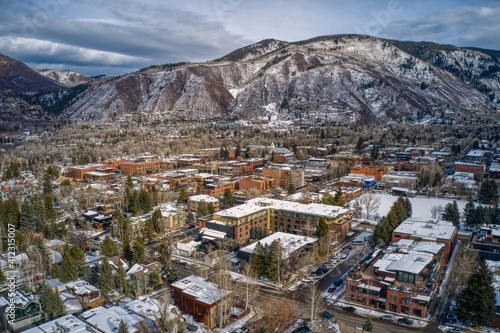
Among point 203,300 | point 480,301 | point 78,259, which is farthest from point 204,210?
point 480,301

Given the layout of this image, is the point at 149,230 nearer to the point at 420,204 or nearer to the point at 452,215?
the point at 452,215

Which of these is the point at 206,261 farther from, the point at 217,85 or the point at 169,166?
the point at 217,85

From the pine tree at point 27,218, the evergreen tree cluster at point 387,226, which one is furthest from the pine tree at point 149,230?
the evergreen tree cluster at point 387,226

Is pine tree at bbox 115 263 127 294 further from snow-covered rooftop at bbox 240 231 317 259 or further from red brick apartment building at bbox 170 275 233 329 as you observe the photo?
snow-covered rooftop at bbox 240 231 317 259

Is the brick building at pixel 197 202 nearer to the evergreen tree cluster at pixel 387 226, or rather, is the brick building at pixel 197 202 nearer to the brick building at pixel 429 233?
the evergreen tree cluster at pixel 387 226

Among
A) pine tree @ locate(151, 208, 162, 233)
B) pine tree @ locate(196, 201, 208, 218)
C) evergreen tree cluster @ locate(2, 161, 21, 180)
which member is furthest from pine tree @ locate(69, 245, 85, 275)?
Answer: evergreen tree cluster @ locate(2, 161, 21, 180)

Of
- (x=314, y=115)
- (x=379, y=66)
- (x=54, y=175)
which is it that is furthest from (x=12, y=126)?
(x=379, y=66)
